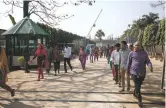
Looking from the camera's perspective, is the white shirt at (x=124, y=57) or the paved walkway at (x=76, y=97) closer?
the paved walkway at (x=76, y=97)

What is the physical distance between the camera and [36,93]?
388 inches

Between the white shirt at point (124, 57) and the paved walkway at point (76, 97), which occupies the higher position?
the white shirt at point (124, 57)

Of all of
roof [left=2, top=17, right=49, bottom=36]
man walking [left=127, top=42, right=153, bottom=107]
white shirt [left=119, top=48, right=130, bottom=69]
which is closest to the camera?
man walking [left=127, top=42, right=153, bottom=107]

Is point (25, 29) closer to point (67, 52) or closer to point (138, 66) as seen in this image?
point (67, 52)

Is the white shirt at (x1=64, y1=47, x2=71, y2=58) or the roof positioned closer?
the white shirt at (x1=64, y1=47, x2=71, y2=58)

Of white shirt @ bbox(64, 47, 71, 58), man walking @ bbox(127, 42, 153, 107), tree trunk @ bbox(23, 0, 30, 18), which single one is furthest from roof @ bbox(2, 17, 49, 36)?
man walking @ bbox(127, 42, 153, 107)

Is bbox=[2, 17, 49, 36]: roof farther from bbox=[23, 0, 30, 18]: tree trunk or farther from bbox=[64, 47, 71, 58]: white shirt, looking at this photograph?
bbox=[64, 47, 71, 58]: white shirt

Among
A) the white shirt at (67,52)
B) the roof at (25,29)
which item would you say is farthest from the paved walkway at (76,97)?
the roof at (25,29)

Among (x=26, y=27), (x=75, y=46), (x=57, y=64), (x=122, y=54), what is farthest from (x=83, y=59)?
(x=75, y=46)

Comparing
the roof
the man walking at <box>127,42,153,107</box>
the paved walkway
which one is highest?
the roof

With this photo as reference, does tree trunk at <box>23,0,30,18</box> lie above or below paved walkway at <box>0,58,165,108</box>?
above

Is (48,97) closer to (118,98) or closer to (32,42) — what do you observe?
(118,98)

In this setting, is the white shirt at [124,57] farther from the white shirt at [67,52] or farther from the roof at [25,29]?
the roof at [25,29]

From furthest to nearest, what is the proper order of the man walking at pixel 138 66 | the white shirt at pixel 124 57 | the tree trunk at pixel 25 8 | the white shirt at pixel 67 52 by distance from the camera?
the tree trunk at pixel 25 8 → the white shirt at pixel 67 52 → the white shirt at pixel 124 57 → the man walking at pixel 138 66
